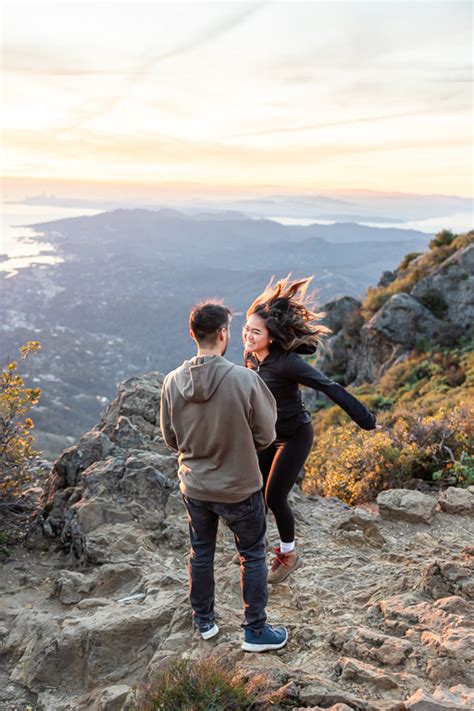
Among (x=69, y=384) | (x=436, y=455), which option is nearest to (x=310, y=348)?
(x=436, y=455)

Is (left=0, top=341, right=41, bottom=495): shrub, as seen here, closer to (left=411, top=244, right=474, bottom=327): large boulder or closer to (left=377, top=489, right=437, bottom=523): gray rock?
(left=377, top=489, right=437, bottom=523): gray rock

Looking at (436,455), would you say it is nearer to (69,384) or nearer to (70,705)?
(70,705)

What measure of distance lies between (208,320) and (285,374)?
106 cm

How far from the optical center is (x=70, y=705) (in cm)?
352

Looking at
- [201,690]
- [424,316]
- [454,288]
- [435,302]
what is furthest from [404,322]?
[201,690]

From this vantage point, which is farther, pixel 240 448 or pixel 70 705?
pixel 70 705

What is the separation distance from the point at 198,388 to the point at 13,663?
101 inches

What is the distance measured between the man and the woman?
0.74 m

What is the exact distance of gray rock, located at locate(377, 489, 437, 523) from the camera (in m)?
6.14

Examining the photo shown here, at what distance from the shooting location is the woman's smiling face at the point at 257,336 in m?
4.13

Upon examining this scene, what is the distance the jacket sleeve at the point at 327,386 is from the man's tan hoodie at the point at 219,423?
73 cm

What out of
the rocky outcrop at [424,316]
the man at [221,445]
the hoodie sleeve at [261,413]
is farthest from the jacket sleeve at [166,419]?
the rocky outcrop at [424,316]

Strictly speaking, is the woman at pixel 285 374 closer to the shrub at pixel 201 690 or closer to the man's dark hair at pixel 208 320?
the man's dark hair at pixel 208 320

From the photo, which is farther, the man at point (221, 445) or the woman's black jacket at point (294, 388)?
the woman's black jacket at point (294, 388)
